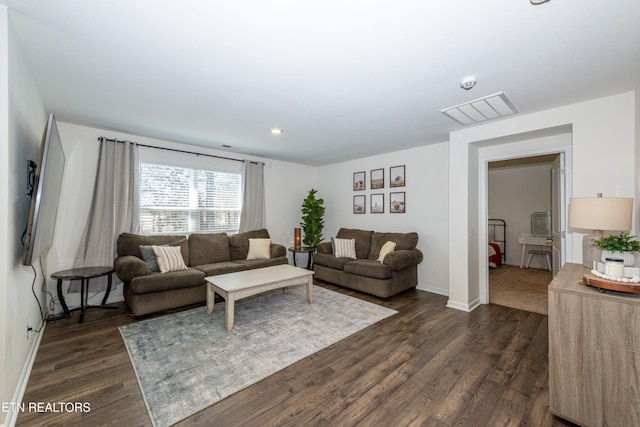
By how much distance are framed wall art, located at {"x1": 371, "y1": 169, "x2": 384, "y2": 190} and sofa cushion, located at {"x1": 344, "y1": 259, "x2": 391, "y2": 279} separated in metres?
1.65

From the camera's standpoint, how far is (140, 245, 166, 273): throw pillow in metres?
3.44

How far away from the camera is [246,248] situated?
4.61 metres

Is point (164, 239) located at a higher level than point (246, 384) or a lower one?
higher

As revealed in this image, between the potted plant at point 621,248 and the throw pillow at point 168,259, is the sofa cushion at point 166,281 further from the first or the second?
the potted plant at point 621,248

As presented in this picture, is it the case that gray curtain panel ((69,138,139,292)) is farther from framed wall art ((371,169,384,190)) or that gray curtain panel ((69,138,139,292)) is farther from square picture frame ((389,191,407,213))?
square picture frame ((389,191,407,213))

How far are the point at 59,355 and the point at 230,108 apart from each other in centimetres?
274

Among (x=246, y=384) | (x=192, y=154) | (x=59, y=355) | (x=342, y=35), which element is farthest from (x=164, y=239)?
(x=342, y=35)

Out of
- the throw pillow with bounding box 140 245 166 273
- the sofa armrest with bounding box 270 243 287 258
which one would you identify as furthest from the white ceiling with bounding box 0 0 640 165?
the sofa armrest with bounding box 270 243 287 258

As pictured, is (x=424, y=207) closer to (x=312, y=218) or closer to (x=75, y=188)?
(x=312, y=218)

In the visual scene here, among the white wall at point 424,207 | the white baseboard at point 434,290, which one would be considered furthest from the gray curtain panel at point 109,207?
the white baseboard at point 434,290

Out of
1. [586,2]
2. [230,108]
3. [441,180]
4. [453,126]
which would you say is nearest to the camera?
[586,2]

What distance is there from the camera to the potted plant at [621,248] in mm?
1738

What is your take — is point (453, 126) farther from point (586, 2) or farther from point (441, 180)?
point (586, 2)

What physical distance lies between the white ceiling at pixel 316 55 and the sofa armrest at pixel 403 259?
1.91 meters
